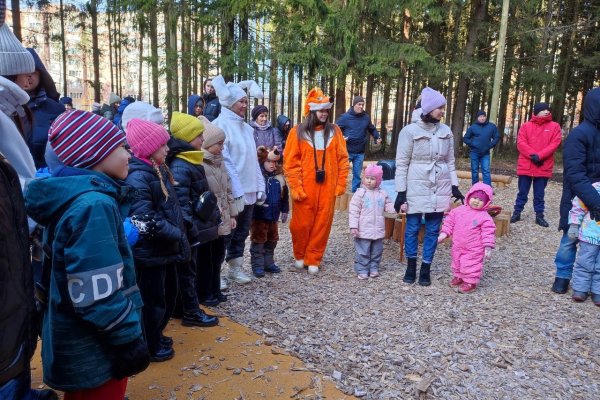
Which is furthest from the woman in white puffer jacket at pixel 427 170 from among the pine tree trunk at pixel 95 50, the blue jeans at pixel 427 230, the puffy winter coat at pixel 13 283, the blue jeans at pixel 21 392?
the pine tree trunk at pixel 95 50

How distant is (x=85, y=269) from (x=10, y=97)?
111 centimetres

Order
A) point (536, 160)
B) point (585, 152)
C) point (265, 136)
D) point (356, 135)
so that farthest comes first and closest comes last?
point (356, 135)
point (536, 160)
point (265, 136)
point (585, 152)

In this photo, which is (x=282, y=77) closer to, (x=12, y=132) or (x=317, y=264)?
(x=317, y=264)

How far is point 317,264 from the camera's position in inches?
221

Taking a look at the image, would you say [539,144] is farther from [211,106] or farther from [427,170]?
[211,106]

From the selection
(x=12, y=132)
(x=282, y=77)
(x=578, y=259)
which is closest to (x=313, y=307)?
(x=578, y=259)

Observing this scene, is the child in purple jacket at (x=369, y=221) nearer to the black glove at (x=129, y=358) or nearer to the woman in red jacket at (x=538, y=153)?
the black glove at (x=129, y=358)

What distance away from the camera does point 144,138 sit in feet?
9.66

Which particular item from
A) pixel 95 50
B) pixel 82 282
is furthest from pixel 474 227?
pixel 95 50

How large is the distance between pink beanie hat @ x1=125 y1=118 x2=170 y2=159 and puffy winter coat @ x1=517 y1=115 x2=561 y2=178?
6.83 meters

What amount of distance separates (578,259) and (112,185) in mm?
4578

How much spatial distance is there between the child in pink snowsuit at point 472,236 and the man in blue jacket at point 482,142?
5.90 m

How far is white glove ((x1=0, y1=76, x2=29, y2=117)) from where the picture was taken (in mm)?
2266

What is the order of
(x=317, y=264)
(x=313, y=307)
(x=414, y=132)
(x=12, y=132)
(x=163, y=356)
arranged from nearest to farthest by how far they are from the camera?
(x=12, y=132) < (x=163, y=356) < (x=313, y=307) < (x=414, y=132) < (x=317, y=264)
